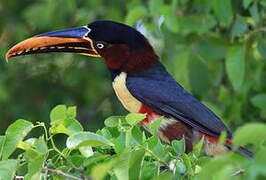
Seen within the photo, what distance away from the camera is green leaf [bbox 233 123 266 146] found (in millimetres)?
2389

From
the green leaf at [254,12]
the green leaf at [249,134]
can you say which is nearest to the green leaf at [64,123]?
the green leaf at [249,134]

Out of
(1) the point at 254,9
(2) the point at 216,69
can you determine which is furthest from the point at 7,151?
(2) the point at 216,69

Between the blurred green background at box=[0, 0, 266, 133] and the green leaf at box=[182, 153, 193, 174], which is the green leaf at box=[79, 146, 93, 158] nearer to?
the green leaf at box=[182, 153, 193, 174]

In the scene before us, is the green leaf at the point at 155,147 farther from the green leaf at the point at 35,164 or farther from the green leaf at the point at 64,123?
the green leaf at the point at 35,164

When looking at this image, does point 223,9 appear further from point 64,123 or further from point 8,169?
point 8,169

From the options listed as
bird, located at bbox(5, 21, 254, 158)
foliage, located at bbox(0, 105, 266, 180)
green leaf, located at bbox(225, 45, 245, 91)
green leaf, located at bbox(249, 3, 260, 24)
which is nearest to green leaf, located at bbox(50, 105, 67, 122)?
foliage, located at bbox(0, 105, 266, 180)

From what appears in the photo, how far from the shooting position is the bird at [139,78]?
181 inches

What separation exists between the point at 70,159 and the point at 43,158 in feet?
0.83

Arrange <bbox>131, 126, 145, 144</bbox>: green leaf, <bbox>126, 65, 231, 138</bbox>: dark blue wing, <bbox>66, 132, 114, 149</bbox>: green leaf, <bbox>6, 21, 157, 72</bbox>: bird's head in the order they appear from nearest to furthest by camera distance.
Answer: <bbox>66, 132, 114, 149</bbox>: green leaf, <bbox>131, 126, 145, 144</bbox>: green leaf, <bbox>126, 65, 231, 138</bbox>: dark blue wing, <bbox>6, 21, 157, 72</bbox>: bird's head

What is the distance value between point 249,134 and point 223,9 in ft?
8.22

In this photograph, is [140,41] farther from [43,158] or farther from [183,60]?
[43,158]

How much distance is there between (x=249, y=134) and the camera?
95.6 inches

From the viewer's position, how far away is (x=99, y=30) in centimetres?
496

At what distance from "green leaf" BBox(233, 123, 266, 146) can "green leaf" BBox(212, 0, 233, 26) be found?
244 centimetres
